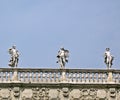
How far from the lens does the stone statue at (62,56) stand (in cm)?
3134

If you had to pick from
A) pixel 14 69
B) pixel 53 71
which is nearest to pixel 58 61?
pixel 53 71

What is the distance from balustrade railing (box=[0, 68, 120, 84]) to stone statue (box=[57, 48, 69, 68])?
1.50 feet

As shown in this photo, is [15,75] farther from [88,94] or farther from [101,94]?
[101,94]

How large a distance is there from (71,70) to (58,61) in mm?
972

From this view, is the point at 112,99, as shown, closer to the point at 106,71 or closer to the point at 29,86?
the point at 106,71

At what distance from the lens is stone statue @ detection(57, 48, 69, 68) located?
31344mm

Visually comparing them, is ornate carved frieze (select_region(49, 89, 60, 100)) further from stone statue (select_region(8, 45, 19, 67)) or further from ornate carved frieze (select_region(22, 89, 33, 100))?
stone statue (select_region(8, 45, 19, 67))

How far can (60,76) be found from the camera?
1228 inches

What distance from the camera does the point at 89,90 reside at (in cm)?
3109

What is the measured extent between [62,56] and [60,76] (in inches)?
47.9

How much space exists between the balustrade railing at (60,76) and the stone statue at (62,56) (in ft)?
1.50

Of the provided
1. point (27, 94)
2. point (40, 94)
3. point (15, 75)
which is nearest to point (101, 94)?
point (40, 94)

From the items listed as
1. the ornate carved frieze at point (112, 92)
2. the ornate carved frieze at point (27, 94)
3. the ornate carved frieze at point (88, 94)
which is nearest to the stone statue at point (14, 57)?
the ornate carved frieze at point (27, 94)

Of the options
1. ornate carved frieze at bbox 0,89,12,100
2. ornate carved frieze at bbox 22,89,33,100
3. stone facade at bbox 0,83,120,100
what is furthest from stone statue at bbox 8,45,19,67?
ornate carved frieze at bbox 22,89,33,100
